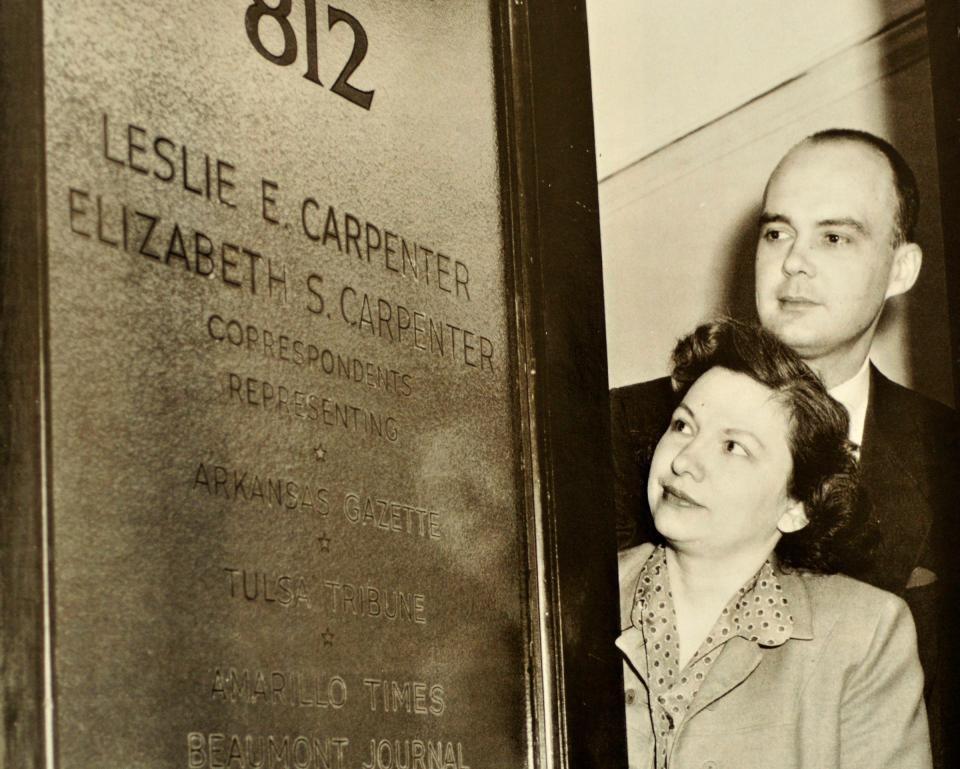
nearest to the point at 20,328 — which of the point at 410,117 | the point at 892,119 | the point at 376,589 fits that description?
the point at 376,589

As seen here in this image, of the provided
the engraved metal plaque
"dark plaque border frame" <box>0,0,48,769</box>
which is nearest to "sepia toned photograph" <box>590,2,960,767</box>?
the engraved metal plaque

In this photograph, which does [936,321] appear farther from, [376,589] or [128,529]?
A: [128,529]

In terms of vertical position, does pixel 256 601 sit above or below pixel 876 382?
below

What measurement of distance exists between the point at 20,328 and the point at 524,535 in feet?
4.52

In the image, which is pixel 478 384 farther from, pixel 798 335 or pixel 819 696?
A: pixel 819 696

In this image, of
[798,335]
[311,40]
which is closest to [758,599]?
[798,335]

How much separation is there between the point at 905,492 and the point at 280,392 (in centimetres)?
156

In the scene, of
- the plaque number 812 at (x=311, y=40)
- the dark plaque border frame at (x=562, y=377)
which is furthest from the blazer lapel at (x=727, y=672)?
the plaque number 812 at (x=311, y=40)

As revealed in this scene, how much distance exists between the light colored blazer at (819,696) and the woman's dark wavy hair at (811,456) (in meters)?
0.08

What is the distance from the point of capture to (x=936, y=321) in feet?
12.0

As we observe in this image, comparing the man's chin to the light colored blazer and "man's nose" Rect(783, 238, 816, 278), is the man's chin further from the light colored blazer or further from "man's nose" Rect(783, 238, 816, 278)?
the light colored blazer

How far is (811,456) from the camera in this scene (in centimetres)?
361

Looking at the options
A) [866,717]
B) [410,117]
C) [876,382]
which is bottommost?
[866,717]

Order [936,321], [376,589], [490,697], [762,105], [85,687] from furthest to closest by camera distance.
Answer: [762,105], [936,321], [490,697], [376,589], [85,687]
